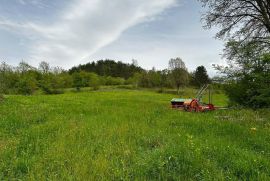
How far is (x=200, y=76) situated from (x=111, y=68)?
5274 cm

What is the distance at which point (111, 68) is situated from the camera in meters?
130

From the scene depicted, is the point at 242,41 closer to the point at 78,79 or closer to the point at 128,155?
the point at 128,155

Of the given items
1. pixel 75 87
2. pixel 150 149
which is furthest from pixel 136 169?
pixel 75 87

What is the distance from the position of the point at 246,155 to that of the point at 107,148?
10.4 ft

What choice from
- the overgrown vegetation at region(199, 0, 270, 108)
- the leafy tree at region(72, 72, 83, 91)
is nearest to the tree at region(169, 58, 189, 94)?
the leafy tree at region(72, 72, 83, 91)

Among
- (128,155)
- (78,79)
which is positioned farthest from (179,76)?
(128,155)

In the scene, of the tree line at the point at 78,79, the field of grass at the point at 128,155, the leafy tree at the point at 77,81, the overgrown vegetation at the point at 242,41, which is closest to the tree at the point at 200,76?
the tree line at the point at 78,79

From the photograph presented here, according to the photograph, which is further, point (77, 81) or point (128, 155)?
point (77, 81)

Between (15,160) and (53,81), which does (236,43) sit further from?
(53,81)

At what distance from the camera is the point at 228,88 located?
791 inches

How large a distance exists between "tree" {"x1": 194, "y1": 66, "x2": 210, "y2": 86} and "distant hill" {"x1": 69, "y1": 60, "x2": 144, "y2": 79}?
40.1m

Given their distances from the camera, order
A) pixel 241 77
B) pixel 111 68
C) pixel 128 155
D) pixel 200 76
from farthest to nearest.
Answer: pixel 111 68
pixel 200 76
pixel 241 77
pixel 128 155

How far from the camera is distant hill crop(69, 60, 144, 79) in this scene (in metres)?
127

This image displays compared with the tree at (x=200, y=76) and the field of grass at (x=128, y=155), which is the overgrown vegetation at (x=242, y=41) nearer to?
the field of grass at (x=128, y=155)
